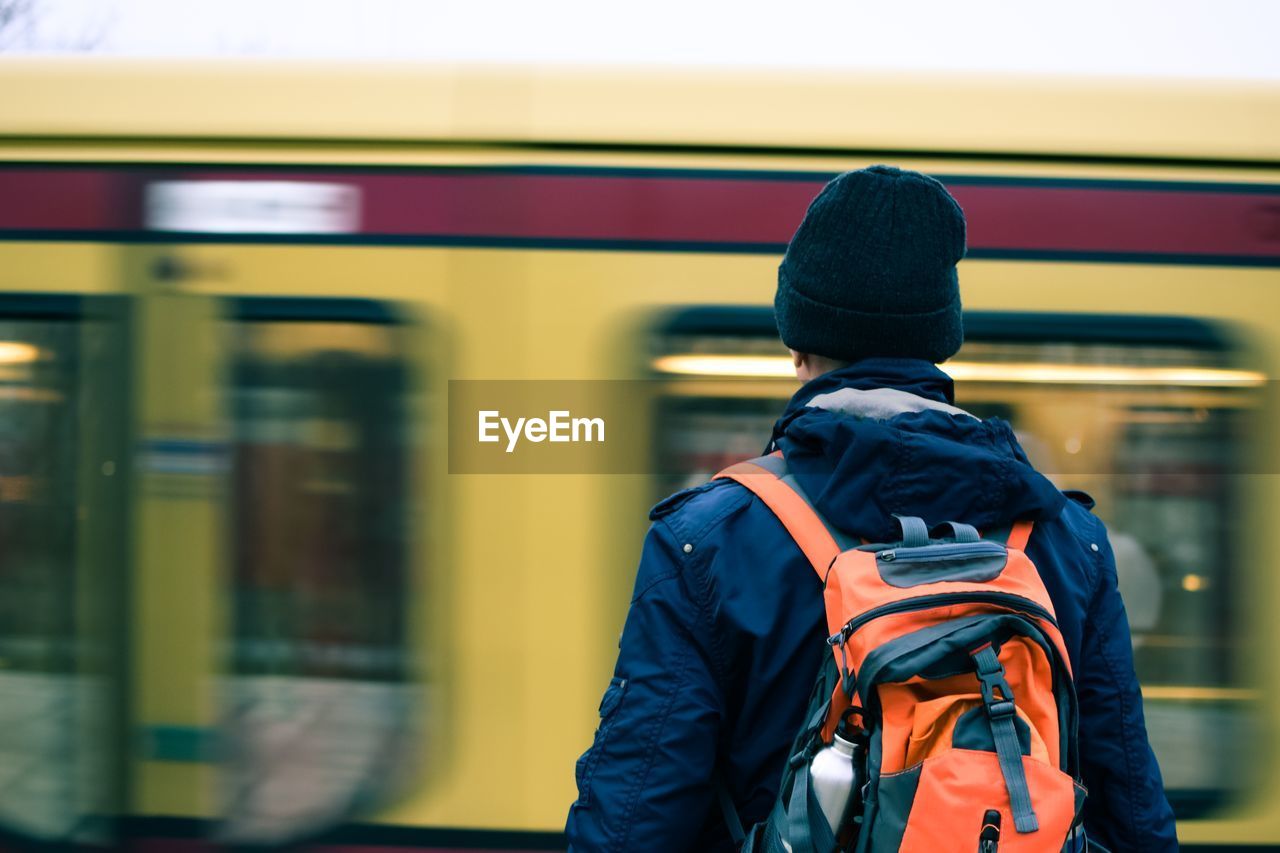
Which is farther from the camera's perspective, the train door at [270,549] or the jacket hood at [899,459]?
the train door at [270,549]

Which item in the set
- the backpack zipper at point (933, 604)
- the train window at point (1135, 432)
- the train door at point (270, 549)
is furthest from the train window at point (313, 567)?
the backpack zipper at point (933, 604)

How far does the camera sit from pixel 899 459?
1167mm

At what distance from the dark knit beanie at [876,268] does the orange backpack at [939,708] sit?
0.78 feet

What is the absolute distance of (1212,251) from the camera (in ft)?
8.01

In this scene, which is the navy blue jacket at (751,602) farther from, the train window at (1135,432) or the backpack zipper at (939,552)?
the train window at (1135,432)

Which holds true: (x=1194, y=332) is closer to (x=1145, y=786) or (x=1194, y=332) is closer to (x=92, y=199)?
(x=1145, y=786)

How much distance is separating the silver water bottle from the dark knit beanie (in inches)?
18.1

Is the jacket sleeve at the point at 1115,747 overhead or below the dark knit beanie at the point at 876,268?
below

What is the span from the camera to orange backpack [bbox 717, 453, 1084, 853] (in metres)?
1.08

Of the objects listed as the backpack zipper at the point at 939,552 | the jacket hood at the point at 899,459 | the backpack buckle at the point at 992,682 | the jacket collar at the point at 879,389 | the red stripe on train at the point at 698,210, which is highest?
the red stripe on train at the point at 698,210

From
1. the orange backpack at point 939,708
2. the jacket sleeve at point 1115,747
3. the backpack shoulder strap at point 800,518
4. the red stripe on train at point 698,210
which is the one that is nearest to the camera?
the orange backpack at point 939,708

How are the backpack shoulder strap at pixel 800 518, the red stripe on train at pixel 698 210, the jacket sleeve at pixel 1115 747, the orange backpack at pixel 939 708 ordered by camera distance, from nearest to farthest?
the orange backpack at pixel 939 708
the backpack shoulder strap at pixel 800 518
the jacket sleeve at pixel 1115 747
the red stripe on train at pixel 698 210

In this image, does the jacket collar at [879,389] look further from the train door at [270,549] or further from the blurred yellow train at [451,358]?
the train door at [270,549]

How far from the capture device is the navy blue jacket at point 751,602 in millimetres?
1165
